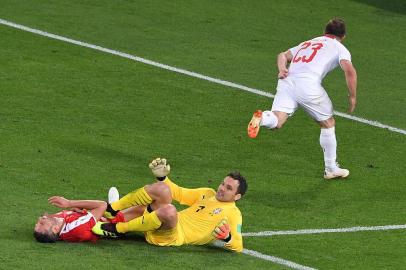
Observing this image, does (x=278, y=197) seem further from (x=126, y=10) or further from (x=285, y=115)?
(x=126, y=10)

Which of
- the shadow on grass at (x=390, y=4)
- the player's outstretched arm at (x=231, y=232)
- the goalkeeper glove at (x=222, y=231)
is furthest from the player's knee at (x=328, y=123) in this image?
the shadow on grass at (x=390, y=4)

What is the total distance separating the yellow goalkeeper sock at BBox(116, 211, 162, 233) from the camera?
13.1 m

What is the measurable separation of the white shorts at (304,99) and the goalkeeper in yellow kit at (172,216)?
2.90 meters

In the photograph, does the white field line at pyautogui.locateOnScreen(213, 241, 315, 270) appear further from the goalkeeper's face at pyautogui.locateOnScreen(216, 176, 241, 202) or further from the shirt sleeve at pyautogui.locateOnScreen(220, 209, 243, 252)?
the goalkeeper's face at pyautogui.locateOnScreen(216, 176, 241, 202)

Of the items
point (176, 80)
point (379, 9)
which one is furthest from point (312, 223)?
point (379, 9)

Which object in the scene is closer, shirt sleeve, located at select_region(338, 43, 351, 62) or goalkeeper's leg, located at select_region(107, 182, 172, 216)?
goalkeeper's leg, located at select_region(107, 182, 172, 216)

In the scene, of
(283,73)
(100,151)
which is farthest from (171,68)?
(283,73)

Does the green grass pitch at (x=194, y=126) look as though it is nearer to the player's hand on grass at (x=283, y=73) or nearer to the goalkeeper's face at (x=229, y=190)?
the goalkeeper's face at (x=229, y=190)

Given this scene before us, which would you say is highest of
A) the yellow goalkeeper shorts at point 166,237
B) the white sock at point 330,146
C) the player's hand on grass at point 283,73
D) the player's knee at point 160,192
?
the player's hand on grass at point 283,73

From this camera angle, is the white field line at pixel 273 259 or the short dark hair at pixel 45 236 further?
the white field line at pixel 273 259

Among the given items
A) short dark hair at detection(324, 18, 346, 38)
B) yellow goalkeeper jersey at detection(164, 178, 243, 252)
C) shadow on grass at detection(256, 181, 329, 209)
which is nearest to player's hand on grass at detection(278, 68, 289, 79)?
short dark hair at detection(324, 18, 346, 38)

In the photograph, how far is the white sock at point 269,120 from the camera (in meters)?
16.0

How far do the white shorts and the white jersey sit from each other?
110 millimetres

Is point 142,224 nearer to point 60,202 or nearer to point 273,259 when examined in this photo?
point 60,202
